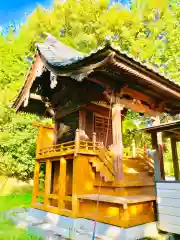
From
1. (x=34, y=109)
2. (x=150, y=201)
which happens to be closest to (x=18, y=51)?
(x=34, y=109)

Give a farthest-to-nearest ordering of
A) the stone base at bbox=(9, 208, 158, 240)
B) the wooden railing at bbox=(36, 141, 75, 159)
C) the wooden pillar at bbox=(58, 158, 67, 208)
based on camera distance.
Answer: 1. the wooden railing at bbox=(36, 141, 75, 159)
2. the wooden pillar at bbox=(58, 158, 67, 208)
3. the stone base at bbox=(9, 208, 158, 240)

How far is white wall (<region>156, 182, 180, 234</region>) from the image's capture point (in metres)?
6.18

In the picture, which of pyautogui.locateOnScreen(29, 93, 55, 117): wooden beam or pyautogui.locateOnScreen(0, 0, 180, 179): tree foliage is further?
pyautogui.locateOnScreen(0, 0, 180, 179): tree foliage

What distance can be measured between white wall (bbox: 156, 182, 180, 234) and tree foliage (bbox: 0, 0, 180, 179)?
1230 centimetres

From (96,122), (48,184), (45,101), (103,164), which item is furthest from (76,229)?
(45,101)

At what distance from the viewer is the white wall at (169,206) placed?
6184 millimetres

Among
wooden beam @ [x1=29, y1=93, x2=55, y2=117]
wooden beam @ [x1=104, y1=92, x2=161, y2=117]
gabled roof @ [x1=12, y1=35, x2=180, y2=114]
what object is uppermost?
wooden beam @ [x1=29, y1=93, x2=55, y2=117]

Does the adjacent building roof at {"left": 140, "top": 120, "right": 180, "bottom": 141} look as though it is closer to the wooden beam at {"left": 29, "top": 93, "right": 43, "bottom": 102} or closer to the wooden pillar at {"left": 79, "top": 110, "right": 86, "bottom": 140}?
the wooden pillar at {"left": 79, "top": 110, "right": 86, "bottom": 140}

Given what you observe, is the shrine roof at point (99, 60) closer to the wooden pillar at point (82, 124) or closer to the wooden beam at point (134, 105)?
the wooden beam at point (134, 105)

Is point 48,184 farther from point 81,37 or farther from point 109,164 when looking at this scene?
point 81,37

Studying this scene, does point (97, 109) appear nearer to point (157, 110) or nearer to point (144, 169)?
point (157, 110)

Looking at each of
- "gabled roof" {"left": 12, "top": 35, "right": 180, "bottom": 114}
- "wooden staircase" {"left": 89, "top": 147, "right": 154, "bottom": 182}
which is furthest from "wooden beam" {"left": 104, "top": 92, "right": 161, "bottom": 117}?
"wooden staircase" {"left": 89, "top": 147, "right": 154, "bottom": 182}

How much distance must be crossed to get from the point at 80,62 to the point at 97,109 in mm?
4007

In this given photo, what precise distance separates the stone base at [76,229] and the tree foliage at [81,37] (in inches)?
359
